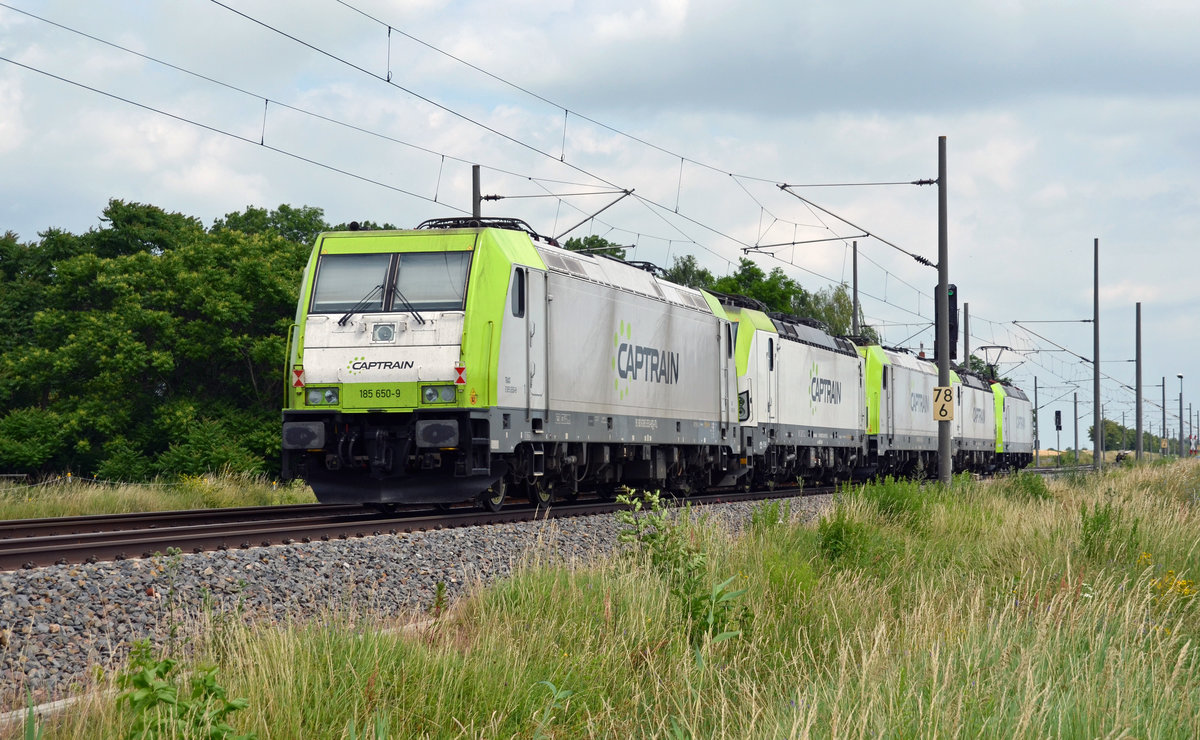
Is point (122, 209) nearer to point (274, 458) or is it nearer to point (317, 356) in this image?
point (274, 458)

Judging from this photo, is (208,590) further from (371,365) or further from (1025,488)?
(1025,488)

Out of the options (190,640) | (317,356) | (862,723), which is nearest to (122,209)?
(317,356)

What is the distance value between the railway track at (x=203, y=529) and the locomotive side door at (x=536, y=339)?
5.11ft

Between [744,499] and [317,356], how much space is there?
9.07 metres

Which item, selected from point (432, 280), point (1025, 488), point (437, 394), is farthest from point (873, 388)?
point (437, 394)

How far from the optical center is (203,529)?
13.5 m

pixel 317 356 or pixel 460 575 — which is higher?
pixel 317 356

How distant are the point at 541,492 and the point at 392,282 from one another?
3.96m

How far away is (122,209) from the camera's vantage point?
46375 millimetres

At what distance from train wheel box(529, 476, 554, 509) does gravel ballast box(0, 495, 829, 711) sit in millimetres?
4435

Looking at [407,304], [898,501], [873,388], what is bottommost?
[898,501]

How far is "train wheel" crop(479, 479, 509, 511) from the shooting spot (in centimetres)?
1612

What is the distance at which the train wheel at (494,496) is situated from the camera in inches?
635

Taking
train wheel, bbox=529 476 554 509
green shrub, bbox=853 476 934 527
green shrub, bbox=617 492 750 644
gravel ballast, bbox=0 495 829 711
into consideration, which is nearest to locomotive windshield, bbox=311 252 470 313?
train wheel, bbox=529 476 554 509
